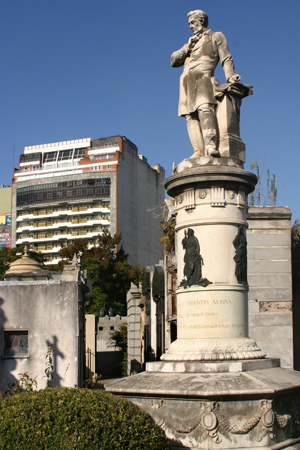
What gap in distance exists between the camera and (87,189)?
264 ft

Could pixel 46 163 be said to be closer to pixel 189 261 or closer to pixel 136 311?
pixel 136 311

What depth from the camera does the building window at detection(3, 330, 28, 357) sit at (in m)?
18.6

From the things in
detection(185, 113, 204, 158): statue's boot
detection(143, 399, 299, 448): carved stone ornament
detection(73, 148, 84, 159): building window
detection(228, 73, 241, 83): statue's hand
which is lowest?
detection(143, 399, 299, 448): carved stone ornament

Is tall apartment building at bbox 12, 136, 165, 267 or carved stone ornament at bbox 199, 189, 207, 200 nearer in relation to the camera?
carved stone ornament at bbox 199, 189, 207, 200

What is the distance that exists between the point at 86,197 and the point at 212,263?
71562 millimetres

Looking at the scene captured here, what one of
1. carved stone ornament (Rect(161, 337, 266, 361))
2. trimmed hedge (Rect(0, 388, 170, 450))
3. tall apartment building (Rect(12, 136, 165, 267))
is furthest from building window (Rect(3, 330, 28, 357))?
tall apartment building (Rect(12, 136, 165, 267))

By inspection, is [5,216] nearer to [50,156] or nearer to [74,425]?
[50,156]

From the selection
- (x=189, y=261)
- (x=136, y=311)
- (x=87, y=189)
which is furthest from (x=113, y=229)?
(x=189, y=261)

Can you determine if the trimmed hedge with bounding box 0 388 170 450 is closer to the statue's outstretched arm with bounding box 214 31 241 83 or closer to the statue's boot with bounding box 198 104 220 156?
the statue's boot with bounding box 198 104 220 156

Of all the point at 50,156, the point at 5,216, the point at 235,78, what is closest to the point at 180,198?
the point at 235,78

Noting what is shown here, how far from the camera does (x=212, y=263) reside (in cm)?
980

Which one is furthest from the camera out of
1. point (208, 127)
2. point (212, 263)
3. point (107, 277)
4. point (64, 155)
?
point (64, 155)

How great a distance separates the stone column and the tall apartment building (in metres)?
66.0

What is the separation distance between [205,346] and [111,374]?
101 feet
